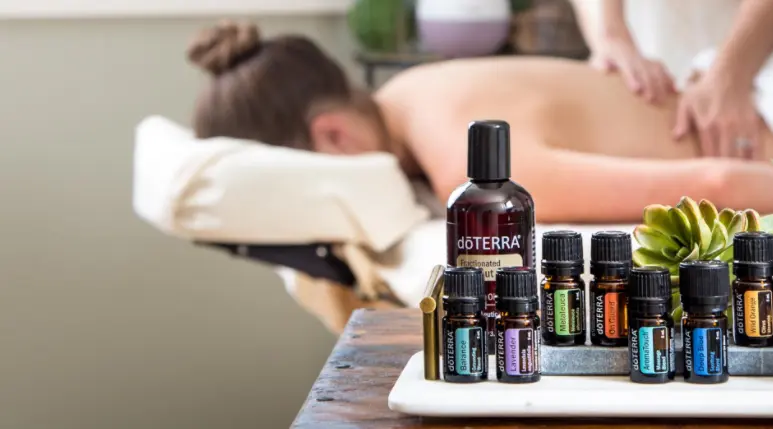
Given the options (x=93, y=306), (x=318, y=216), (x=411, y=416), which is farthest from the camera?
(x=93, y=306)

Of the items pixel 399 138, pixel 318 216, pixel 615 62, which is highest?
pixel 615 62

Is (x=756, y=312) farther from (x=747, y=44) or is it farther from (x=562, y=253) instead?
(x=747, y=44)

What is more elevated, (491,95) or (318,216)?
(491,95)

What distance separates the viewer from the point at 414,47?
5.51 ft

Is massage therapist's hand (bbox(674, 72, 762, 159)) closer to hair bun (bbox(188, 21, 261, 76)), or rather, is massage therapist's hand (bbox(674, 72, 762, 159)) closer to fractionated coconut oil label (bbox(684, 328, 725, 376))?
hair bun (bbox(188, 21, 261, 76))

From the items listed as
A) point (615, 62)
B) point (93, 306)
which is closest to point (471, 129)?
point (615, 62)

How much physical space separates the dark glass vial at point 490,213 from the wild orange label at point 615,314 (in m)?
0.08

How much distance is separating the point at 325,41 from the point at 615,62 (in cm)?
47

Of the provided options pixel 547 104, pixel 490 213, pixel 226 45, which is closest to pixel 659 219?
pixel 490 213

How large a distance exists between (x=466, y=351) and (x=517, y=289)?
0.05m

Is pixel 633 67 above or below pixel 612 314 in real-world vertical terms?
above

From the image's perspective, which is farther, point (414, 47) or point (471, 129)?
point (414, 47)

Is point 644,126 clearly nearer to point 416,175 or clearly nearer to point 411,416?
point 416,175

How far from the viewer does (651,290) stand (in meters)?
0.65
